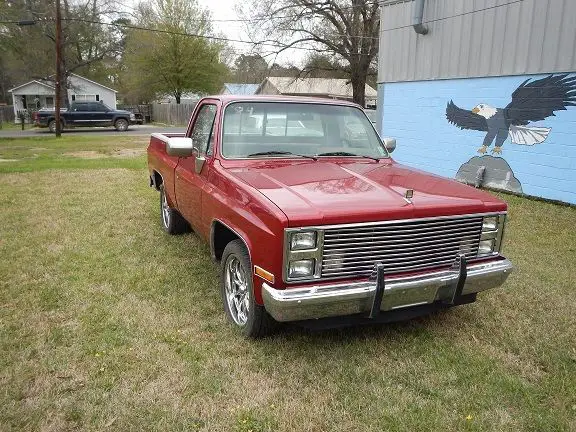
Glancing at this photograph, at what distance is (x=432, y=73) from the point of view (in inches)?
431

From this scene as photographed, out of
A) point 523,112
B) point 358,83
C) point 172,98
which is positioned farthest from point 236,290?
point 172,98

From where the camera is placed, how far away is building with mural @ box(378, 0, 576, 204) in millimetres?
8547

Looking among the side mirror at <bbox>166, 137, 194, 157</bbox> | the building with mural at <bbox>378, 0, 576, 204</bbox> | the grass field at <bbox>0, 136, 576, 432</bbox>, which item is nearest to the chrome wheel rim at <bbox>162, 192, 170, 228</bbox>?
the grass field at <bbox>0, 136, 576, 432</bbox>

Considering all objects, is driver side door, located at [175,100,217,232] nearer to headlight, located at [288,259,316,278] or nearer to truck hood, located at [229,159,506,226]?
truck hood, located at [229,159,506,226]

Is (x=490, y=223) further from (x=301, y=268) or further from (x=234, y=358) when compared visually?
(x=234, y=358)

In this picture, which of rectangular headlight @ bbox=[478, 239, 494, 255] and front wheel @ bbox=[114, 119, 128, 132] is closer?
rectangular headlight @ bbox=[478, 239, 494, 255]

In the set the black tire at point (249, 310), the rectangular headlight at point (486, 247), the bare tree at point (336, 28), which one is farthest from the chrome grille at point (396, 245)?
the bare tree at point (336, 28)

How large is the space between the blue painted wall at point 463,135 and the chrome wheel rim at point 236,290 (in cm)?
725

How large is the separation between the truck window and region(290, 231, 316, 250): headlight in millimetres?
1727

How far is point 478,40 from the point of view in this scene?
32.1ft

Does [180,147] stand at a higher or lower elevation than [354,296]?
higher

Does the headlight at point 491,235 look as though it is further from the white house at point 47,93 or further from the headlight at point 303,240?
the white house at point 47,93

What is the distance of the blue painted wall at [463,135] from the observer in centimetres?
860

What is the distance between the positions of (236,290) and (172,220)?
2.65m
